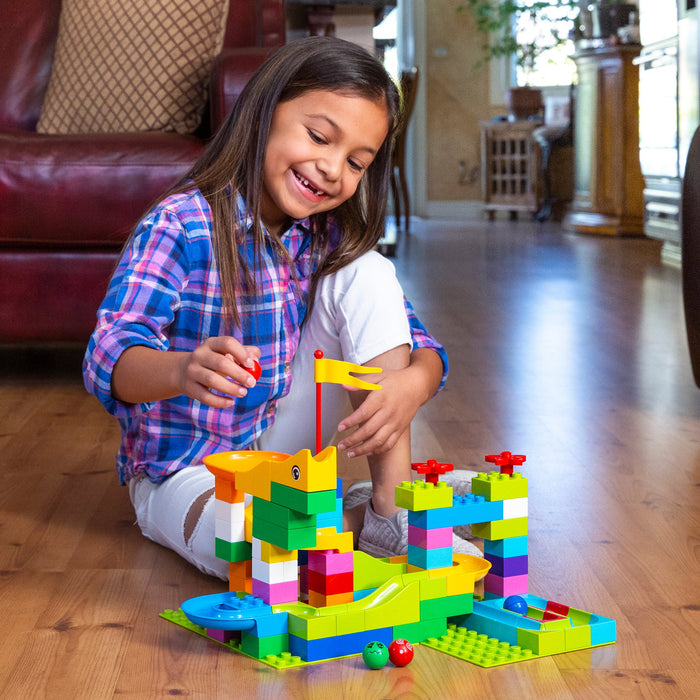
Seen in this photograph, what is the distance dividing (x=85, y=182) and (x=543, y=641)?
131 cm

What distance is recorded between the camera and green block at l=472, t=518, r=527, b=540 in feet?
2.97

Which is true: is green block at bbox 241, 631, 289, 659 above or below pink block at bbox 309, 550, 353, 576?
below

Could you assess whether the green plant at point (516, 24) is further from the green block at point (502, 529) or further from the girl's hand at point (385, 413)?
the green block at point (502, 529)

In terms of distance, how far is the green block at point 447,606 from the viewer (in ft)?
2.88

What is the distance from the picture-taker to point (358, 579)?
92cm

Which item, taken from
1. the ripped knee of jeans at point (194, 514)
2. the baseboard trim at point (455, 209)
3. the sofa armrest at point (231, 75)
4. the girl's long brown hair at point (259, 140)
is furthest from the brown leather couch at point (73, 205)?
the baseboard trim at point (455, 209)

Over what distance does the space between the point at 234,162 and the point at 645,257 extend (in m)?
3.63

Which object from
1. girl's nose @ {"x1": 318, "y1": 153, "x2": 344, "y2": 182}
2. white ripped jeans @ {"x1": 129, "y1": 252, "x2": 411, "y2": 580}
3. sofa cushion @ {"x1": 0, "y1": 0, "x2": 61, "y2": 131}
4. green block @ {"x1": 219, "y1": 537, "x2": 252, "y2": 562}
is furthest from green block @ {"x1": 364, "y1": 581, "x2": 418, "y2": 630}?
sofa cushion @ {"x1": 0, "y1": 0, "x2": 61, "y2": 131}

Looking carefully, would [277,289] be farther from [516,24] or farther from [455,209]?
[455,209]

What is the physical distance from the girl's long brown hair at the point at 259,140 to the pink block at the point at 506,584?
15.3 inches

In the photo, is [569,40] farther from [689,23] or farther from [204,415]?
[204,415]

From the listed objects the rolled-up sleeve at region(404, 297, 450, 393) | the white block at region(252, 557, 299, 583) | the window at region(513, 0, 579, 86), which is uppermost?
the window at region(513, 0, 579, 86)

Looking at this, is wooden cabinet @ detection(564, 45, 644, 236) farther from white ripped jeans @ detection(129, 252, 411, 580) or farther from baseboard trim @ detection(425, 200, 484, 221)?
white ripped jeans @ detection(129, 252, 411, 580)

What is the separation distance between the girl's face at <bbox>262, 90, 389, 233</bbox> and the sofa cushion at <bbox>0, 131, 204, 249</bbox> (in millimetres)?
782
